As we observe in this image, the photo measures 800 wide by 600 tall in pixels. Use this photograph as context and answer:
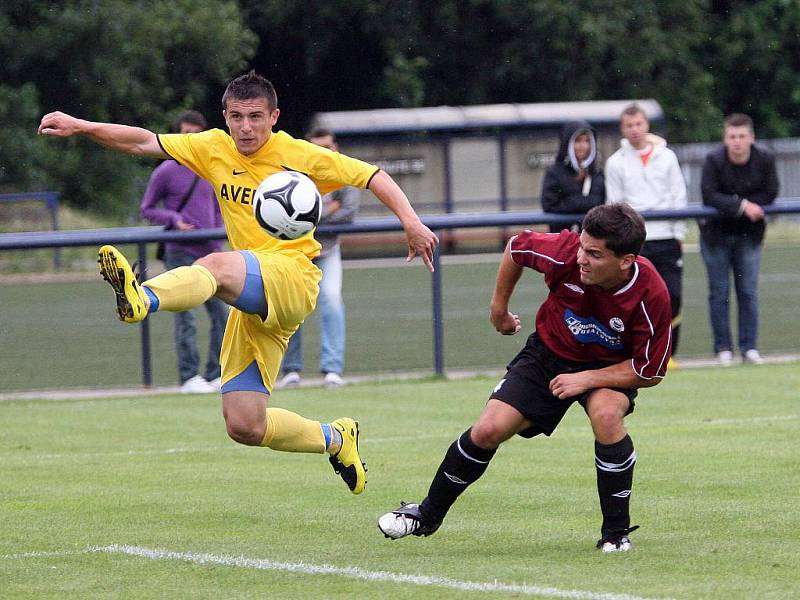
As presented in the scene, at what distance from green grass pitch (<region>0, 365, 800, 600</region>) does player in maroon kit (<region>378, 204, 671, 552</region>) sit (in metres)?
0.26

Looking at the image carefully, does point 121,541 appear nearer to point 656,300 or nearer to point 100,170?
point 656,300

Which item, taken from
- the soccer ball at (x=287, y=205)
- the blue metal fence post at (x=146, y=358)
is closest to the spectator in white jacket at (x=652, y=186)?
the blue metal fence post at (x=146, y=358)

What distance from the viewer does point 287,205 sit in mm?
6891

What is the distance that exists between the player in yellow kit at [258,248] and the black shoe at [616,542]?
1457mm

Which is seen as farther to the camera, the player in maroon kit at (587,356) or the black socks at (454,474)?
the black socks at (454,474)

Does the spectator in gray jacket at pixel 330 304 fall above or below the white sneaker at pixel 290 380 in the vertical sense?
above

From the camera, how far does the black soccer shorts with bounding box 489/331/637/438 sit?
247 inches

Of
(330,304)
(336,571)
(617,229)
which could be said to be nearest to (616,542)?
(336,571)

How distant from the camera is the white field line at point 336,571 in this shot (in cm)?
532

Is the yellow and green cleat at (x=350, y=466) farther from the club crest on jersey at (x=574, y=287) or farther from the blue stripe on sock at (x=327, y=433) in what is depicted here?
the club crest on jersey at (x=574, y=287)

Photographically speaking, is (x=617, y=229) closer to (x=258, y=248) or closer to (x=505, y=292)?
(x=505, y=292)

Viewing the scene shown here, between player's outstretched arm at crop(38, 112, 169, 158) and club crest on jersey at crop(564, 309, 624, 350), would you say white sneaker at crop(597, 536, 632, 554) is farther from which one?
player's outstretched arm at crop(38, 112, 169, 158)

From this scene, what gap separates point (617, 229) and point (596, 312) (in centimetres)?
43

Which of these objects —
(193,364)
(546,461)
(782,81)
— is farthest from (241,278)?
(782,81)
